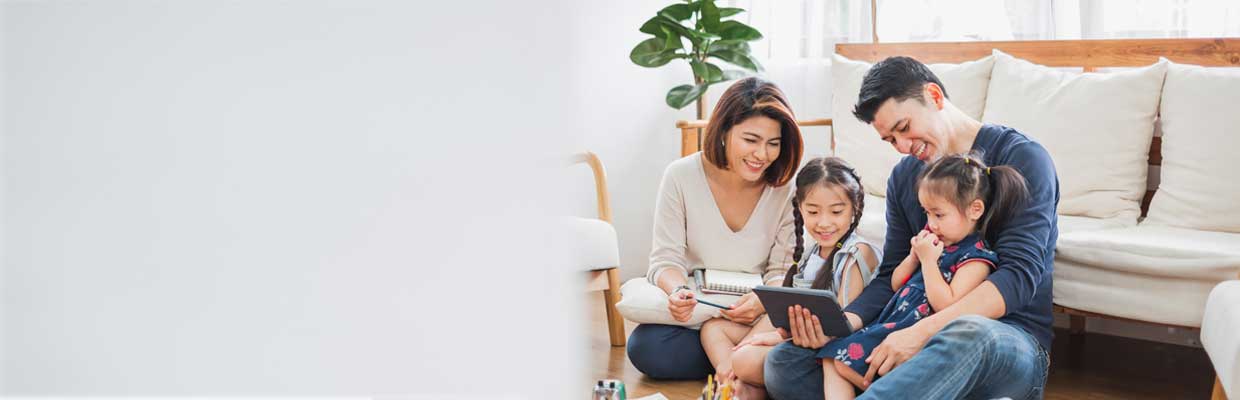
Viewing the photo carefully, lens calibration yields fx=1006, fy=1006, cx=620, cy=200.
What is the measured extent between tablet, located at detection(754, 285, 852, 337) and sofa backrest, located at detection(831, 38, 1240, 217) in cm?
134

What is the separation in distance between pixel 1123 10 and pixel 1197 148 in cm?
71

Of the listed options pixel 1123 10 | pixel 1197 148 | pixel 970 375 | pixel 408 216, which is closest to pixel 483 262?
pixel 408 216

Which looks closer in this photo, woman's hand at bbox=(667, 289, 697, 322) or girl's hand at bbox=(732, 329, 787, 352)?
girl's hand at bbox=(732, 329, 787, 352)

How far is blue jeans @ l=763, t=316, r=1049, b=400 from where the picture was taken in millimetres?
1824

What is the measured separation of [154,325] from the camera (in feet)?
0.44

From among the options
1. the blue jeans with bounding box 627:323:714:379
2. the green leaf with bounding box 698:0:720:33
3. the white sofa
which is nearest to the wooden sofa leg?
the white sofa

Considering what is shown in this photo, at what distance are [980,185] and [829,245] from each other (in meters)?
0.43

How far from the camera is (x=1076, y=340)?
3039 mm

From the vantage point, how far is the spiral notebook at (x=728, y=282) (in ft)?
7.94

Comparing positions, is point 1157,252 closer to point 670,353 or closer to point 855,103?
point 855,103

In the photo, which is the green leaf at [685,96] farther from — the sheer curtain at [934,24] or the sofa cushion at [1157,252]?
the sofa cushion at [1157,252]

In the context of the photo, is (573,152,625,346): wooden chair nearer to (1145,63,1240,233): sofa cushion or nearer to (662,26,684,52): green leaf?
(662,26,684,52): green leaf

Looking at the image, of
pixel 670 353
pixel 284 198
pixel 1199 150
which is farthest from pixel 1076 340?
pixel 284 198

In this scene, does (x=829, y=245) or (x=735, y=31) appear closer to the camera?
(x=829, y=245)
